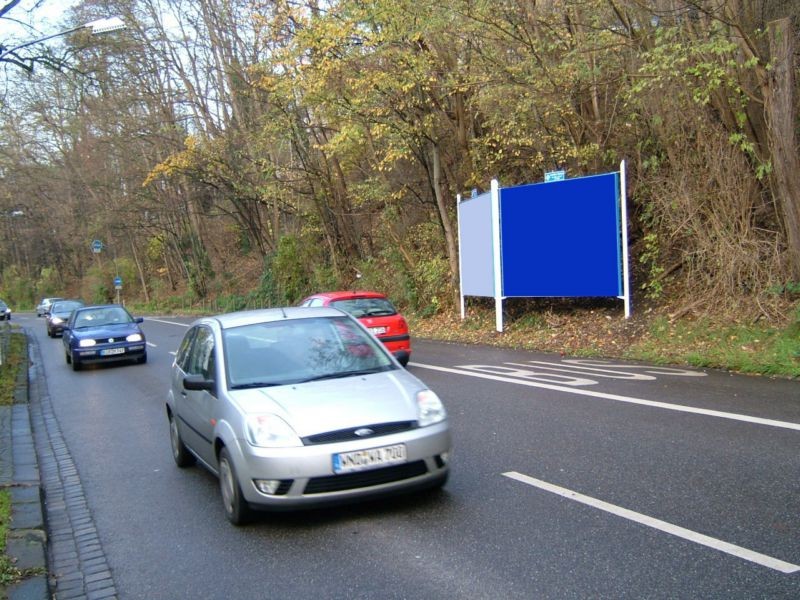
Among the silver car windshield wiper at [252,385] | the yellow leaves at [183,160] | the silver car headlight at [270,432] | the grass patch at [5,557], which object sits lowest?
the grass patch at [5,557]

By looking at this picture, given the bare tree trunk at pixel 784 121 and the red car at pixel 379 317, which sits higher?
the bare tree trunk at pixel 784 121

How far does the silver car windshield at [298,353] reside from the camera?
580 cm

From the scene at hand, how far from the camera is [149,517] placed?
5730mm

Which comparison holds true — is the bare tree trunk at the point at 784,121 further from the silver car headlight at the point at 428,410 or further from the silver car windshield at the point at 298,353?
the silver car headlight at the point at 428,410

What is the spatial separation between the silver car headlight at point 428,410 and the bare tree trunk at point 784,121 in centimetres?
936

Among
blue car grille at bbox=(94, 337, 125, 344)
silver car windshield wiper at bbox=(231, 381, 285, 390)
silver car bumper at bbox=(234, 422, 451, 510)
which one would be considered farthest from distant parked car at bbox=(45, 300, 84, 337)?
silver car bumper at bbox=(234, 422, 451, 510)

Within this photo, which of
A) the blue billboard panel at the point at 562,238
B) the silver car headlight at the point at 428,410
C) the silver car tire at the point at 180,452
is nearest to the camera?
the silver car headlight at the point at 428,410

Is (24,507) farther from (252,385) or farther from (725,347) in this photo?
(725,347)

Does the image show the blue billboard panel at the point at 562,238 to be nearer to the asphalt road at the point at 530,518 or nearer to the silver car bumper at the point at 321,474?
the asphalt road at the point at 530,518

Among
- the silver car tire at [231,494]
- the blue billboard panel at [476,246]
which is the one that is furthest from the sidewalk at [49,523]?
the blue billboard panel at [476,246]

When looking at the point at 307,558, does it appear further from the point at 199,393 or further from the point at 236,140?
the point at 236,140

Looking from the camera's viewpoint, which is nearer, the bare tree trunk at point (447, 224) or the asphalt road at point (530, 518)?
the asphalt road at point (530, 518)

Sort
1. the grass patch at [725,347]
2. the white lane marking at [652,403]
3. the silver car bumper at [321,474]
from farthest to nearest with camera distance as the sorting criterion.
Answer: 1. the grass patch at [725,347]
2. the white lane marking at [652,403]
3. the silver car bumper at [321,474]

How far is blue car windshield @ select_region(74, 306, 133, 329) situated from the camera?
18453mm
